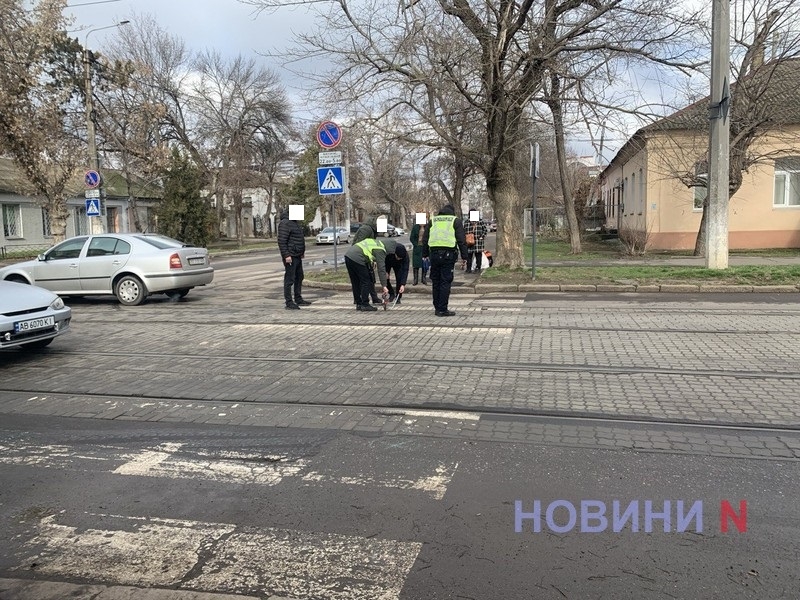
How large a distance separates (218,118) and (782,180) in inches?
1343

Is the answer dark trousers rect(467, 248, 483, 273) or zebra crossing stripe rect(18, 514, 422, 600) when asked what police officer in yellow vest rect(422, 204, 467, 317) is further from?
zebra crossing stripe rect(18, 514, 422, 600)

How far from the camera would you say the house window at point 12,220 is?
31.8 meters

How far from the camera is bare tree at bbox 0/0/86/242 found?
20.6 meters

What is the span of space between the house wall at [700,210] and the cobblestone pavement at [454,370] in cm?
1220

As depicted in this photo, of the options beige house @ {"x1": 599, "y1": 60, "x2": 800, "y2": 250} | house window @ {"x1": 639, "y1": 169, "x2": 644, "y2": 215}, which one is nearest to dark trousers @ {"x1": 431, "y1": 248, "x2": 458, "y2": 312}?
beige house @ {"x1": 599, "y1": 60, "x2": 800, "y2": 250}

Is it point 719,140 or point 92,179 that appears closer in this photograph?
point 719,140

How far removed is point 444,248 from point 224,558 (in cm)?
753

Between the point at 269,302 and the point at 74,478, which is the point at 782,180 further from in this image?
the point at 74,478

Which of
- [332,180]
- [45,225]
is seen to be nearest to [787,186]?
[332,180]

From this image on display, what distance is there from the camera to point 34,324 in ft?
24.9

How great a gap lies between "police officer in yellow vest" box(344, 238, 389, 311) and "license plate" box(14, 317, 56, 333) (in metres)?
4.81

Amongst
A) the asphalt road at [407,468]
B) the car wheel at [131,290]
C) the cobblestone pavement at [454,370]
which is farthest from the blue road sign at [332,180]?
the asphalt road at [407,468]

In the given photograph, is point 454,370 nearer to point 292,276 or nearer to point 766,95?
point 292,276

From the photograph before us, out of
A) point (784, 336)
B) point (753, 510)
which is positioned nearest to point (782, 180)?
point (784, 336)
